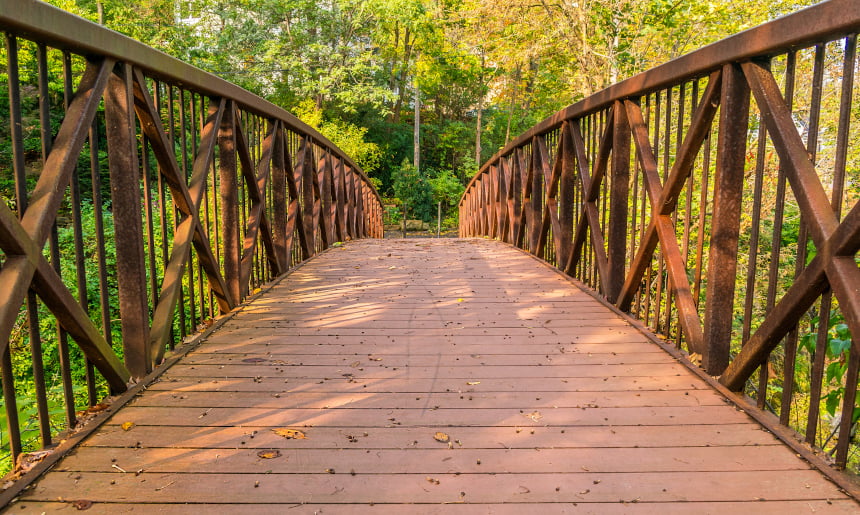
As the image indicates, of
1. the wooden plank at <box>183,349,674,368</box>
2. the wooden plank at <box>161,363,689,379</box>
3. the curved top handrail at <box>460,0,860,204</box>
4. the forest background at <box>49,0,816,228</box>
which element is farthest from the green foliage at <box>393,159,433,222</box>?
the wooden plank at <box>161,363,689,379</box>

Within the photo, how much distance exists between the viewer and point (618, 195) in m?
3.76

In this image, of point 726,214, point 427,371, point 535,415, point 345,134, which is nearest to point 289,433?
point 427,371

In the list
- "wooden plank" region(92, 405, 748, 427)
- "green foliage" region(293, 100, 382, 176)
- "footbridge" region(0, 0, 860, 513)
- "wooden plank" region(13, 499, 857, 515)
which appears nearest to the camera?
"wooden plank" region(13, 499, 857, 515)

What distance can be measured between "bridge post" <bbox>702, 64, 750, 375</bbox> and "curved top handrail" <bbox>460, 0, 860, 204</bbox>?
0.11m

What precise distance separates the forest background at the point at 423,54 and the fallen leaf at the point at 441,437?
869 cm

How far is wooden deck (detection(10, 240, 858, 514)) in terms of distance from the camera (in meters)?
1.73

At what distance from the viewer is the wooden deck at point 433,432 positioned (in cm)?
173

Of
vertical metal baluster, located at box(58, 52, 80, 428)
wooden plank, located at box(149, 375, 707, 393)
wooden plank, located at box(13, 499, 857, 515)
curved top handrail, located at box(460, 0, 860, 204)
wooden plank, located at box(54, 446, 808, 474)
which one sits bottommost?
wooden plank, located at box(13, 499, 857, 515)

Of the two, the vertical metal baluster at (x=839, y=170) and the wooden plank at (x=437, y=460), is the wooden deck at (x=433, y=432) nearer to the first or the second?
the wooden plank at (x=437, y=460)

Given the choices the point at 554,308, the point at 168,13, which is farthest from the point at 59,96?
the point at 554,308

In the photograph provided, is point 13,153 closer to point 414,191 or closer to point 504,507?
point 504,507

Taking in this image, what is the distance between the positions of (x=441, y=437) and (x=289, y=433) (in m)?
0.54

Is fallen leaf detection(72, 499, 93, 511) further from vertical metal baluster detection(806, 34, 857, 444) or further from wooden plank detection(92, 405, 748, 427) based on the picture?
vertical metal baluster detection(806, 34, 857, 444)

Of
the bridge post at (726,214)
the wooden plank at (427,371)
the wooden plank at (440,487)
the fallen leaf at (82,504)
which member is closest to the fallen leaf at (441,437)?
the wooden plank at (440,487)
